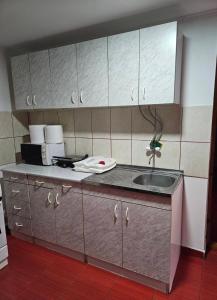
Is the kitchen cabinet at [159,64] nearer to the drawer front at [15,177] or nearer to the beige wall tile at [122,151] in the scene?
the beige wall tile at [122,151]

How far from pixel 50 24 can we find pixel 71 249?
2070 mm

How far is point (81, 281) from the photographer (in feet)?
5.74

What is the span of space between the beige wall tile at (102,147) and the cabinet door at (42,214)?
673 millimetres

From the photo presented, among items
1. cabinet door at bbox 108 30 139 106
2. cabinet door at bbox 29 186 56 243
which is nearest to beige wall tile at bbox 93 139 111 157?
cabinet door at bbox 108 30 139 106

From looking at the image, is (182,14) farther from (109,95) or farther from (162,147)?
(162,147)

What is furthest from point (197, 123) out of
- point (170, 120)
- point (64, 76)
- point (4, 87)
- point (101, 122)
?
point (4, 87)

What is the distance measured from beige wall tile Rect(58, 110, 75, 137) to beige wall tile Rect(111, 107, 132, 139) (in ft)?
1.75

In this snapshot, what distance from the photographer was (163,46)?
1.57m

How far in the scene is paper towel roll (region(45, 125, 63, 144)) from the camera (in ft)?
7.58

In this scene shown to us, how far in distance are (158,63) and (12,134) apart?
192cm

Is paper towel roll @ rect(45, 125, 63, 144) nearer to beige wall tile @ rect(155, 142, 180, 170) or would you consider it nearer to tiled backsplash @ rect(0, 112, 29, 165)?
tiled backsplash @ rect(0, 112, 29, 165)

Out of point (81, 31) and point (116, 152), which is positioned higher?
point (81, 31)

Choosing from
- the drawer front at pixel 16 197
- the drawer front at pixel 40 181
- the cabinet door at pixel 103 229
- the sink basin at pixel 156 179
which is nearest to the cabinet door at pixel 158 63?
the sink basin at pixel 156 179

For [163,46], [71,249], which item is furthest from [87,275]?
[163,46]
